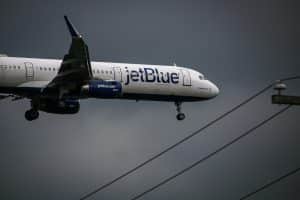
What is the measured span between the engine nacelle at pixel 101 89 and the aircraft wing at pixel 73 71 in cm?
96

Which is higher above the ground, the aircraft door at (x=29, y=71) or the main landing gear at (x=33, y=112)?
the aircraft door at (x=29, y=71)

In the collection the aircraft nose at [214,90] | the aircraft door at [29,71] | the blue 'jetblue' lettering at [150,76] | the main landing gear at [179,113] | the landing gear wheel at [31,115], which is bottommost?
the main landing gear at [179,113]

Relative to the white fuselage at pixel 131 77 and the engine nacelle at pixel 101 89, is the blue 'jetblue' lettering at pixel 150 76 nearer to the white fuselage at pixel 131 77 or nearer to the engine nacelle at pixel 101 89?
the white fuselage at pixel 131 77

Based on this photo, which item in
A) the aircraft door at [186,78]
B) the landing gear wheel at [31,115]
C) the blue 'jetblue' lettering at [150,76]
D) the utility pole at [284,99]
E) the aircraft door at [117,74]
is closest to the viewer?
the utility pole at [284,99]

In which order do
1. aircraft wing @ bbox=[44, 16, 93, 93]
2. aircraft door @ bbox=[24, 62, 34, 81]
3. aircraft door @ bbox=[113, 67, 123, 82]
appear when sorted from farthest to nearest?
1. aircraft door @ bbox=[113, 67, 123, 82]
2. aircraft door @ bbox=[24, 62, 34, 81]
3. aircraft wing @ bbox=[44, 16, 93, 93]

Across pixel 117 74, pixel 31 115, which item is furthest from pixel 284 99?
pixel 31 115

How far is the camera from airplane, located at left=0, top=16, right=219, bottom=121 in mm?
62969

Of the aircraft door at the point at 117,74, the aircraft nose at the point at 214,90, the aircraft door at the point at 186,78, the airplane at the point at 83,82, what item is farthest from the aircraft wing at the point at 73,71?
the aircraft nose at the point at 214,90

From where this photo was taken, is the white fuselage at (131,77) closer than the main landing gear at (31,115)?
Yes

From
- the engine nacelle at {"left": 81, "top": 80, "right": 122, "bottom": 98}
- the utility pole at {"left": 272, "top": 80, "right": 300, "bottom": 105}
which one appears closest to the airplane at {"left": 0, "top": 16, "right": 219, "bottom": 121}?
the engine nacelle at {"left": 81, "top": 80, "right": 122, "bottom": 98}

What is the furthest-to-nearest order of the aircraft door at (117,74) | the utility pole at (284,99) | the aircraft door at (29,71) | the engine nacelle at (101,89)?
1. the aircraft door at (117,74)
2. the aircraft door at (29,71)
3. the engine nacelle at (101,89)
4. the utility pole at (284,99)

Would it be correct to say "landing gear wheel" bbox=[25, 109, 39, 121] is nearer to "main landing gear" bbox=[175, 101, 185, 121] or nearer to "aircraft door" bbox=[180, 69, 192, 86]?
"main landing gear" bbox=[175, 101, 185, 121]

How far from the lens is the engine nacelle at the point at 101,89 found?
62656 millimetres

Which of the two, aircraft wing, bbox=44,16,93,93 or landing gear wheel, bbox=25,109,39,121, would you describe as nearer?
aircraft wing, bbox=44,16,93,93
